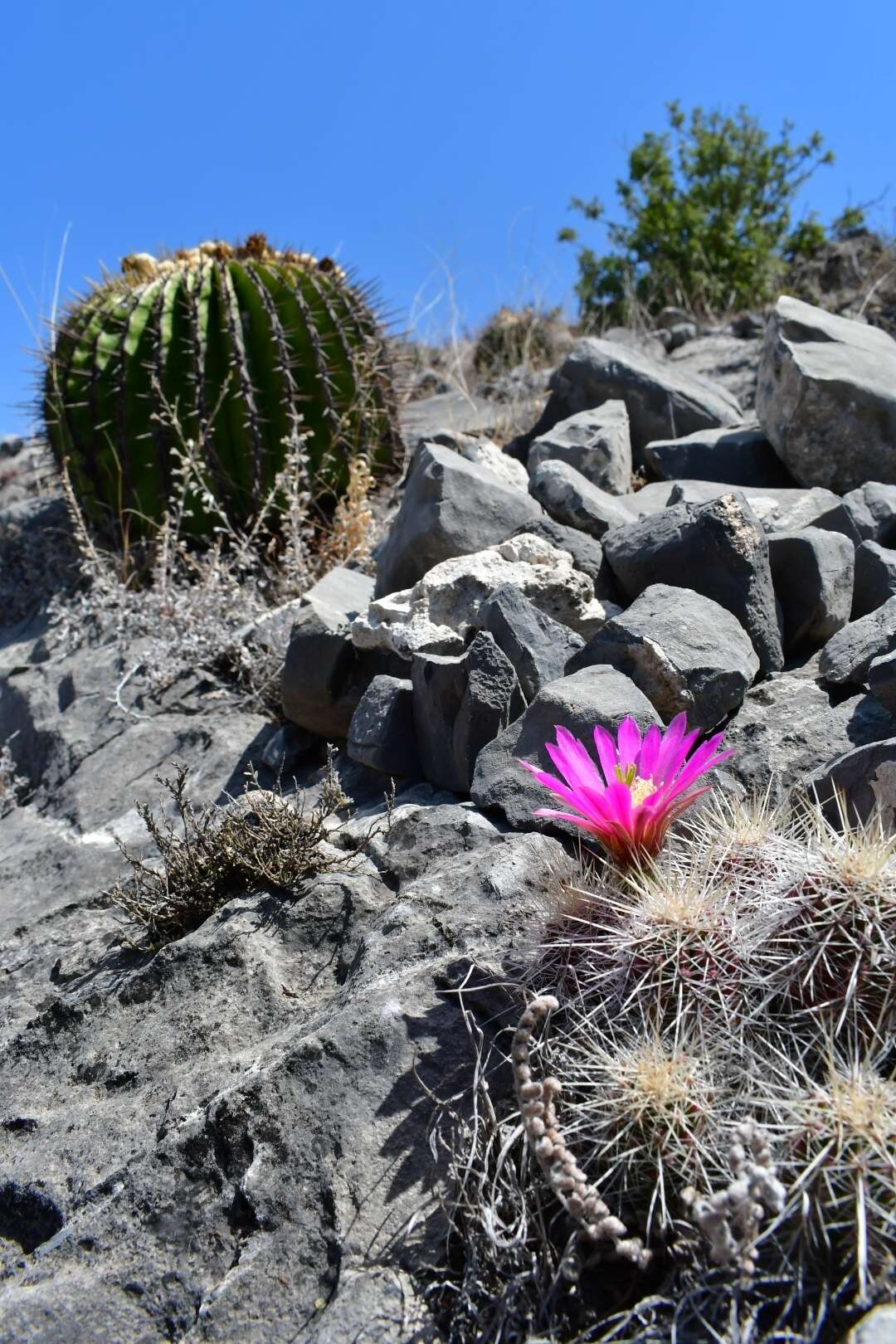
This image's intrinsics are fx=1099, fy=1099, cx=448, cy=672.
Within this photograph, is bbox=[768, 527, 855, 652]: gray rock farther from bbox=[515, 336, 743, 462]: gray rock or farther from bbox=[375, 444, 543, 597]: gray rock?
bbox=[515, 336, 743, 462]: gray rock

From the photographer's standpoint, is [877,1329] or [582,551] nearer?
[877,1329]

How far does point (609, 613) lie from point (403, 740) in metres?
0.80

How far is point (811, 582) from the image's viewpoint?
3088mm

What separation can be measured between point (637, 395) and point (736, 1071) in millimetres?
3963

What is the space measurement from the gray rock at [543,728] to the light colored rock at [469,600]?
597 millimetres

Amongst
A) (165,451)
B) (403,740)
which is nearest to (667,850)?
(403,740)

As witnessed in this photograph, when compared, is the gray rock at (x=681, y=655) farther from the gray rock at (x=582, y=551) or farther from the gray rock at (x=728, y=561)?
the gray rock at (x=582, y=551)

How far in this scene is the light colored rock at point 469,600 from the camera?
3172mm

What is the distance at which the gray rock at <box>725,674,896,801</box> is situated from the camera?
99.6 inches

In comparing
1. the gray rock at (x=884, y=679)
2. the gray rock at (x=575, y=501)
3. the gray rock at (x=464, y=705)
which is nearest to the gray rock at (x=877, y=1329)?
the gray rock at (x=884, y=679)

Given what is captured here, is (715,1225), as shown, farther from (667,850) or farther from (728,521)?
(728,521)

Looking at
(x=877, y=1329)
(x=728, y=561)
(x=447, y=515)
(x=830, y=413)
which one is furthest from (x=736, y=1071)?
(x=830, y=413)

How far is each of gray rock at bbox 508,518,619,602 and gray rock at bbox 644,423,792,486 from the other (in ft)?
3.42

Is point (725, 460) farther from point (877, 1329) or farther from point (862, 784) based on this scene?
point (877, 1329)
